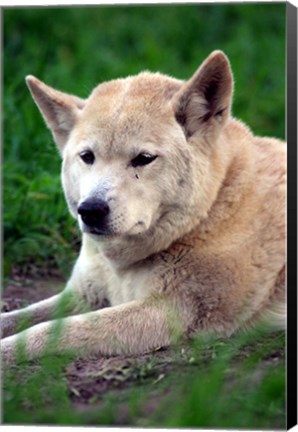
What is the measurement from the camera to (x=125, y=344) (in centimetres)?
550

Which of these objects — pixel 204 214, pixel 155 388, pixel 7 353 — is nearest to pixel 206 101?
pixel 204 214

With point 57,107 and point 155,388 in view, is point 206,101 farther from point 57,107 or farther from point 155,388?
point 155,388

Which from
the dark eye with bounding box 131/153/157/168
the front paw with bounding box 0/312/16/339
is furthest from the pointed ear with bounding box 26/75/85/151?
the front paw with bounding box 0/312/16/339

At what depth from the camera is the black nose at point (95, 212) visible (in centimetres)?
524

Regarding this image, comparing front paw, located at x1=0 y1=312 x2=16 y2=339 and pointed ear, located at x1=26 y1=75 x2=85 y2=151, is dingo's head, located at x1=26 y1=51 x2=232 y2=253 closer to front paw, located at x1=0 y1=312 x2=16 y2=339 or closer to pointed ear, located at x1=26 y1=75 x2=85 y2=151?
pointed ear, located at x1=26 y1=75 x2=85 y2=151

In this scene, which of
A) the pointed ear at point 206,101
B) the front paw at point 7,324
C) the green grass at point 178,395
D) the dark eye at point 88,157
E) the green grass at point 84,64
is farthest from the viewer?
the green grass at point 84,64

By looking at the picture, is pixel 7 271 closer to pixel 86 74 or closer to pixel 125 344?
pixel 125 344

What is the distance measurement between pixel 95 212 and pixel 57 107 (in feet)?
2.86

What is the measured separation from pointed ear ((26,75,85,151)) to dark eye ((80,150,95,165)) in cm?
30

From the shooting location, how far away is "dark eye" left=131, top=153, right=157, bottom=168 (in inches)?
214

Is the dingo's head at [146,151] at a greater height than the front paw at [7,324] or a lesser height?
greater

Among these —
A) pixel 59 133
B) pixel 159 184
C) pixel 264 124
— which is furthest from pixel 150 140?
pixel 264 124

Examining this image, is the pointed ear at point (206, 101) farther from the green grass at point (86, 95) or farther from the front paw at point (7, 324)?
the front paw at point (7, 324)

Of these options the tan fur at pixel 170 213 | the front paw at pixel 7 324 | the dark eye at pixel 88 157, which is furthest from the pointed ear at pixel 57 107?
the front paw at pixel 7 324
